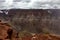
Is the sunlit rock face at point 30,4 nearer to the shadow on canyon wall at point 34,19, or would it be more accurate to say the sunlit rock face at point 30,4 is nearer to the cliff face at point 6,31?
the shadow on canyon wall at point 34,19

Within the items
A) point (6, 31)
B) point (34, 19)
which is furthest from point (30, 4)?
point (6, 31)

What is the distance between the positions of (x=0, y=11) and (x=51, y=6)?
2.49ft

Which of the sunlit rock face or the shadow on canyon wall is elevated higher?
the sunlit rock face

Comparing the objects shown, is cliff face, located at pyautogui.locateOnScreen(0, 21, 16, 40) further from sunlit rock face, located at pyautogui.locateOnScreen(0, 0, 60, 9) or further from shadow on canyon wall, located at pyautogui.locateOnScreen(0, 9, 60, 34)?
sunlit rock face, located at pyautogui.locateOnScreen(0, 0, 60, 9)

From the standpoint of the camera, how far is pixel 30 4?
2891mm

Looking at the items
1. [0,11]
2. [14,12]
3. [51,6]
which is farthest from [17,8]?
[51,6]

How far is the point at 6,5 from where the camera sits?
114 inches

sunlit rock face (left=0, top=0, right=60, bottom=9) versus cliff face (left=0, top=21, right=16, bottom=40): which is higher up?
A: sunlit rock face (left=0, top=0, right=60, bottom=9)

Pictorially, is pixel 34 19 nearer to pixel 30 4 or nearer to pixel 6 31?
pixel 30 4

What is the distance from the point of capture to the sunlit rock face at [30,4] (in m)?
2.85

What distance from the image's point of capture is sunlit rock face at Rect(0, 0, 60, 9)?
2.85 meters

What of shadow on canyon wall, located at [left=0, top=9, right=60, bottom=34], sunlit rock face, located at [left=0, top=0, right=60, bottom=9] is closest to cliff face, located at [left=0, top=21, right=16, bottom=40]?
shadow on canyon wall, located at [left=0, top=9, right=60, bottom=34]

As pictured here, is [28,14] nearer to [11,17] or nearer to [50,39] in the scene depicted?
[11,17]

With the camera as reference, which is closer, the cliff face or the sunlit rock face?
the cliff face
